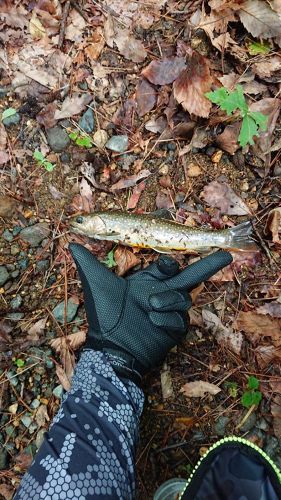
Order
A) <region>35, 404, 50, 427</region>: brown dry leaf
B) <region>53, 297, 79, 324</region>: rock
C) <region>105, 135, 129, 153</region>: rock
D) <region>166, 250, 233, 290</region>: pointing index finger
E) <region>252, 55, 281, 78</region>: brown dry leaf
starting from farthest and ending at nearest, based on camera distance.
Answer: <region>105, 135, 129, 153</region>: rock
<region>252, 55, 281, 78</region>: brown dry leaf
<region>53, 297, 79, 324</region>: rock
<region>35, 404, 50, 427</region>: brown dry leaf
<region>166, 250, 233, 290</region>: pointing index finger

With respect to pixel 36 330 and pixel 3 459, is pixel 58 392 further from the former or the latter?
pixel 3 459

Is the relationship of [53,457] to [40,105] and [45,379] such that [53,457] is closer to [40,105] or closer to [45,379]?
[45,379]

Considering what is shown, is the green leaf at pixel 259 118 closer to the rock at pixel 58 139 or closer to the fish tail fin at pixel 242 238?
the fish tail fin at pixel 242 238

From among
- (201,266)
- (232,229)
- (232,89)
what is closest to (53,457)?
(201,266)

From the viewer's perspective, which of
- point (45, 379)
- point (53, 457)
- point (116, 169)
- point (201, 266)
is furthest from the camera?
point (116, 169)

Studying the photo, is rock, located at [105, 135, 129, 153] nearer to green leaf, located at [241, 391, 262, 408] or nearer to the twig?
the twig

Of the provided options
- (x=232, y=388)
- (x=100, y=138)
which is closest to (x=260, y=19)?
(x=100, y=138)

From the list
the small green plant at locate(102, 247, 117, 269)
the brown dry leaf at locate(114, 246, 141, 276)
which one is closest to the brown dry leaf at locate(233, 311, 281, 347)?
the brown dry leaf at locate(114, 246, 141, 276)
